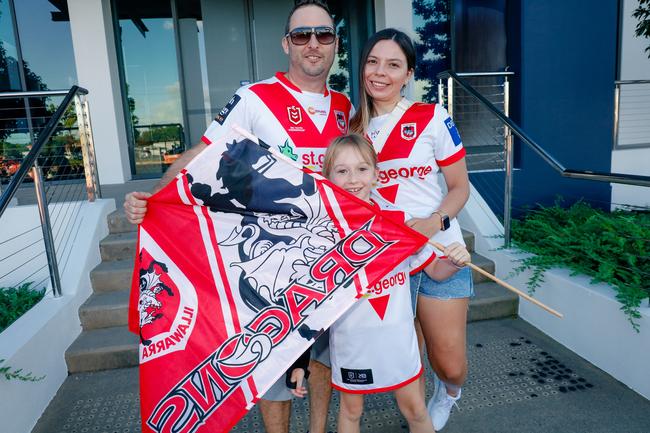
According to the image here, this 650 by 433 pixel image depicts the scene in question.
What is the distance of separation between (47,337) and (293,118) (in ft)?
7.46

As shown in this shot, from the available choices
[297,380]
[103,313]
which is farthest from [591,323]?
[103,313]

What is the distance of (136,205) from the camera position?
1.83m

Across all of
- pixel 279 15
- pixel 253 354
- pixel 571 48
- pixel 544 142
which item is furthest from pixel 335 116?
pixel 279 15

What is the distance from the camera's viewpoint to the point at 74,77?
6.88m

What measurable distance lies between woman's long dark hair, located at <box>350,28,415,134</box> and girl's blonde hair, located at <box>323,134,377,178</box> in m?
0.23

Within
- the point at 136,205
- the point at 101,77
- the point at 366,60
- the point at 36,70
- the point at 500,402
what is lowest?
the point at 500,402

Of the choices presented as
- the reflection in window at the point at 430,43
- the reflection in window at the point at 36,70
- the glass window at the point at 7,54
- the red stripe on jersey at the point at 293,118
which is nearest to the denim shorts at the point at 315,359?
the red stripe on jersey at the point at 293,118

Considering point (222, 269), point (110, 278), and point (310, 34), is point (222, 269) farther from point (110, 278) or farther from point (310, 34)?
point (110, 278)

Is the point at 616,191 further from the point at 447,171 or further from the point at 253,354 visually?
the point at 253,354

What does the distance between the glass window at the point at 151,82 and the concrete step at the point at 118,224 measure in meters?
2.84

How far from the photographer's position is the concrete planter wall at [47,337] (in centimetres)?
243

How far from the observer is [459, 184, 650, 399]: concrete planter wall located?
2.65 metres

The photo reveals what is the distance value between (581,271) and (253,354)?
8.68ft

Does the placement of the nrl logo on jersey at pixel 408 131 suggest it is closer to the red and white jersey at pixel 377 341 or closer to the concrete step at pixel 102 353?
the red and white jersey at pixel 377 341
